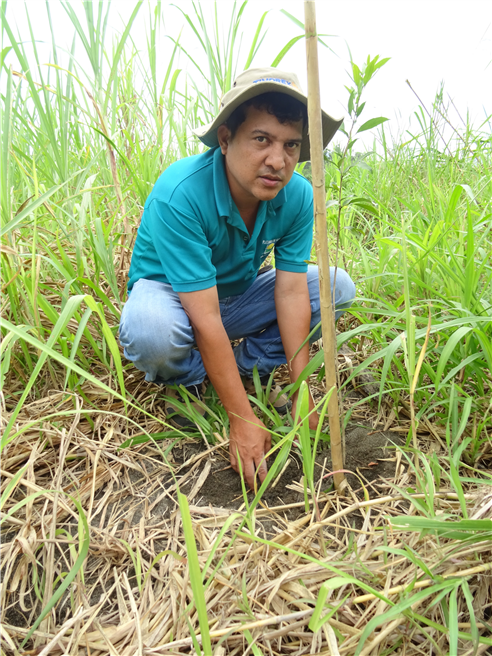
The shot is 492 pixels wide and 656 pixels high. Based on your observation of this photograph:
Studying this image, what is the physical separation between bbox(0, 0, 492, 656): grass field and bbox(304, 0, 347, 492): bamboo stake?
0.31 ft

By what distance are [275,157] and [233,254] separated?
1.34 feet

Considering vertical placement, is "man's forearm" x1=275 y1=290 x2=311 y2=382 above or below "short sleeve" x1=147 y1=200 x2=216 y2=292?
below

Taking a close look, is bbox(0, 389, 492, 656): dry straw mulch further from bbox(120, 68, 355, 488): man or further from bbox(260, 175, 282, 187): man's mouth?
bbox(260, 175, 282, 187): man's mouth

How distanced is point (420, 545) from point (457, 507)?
136 millimetres

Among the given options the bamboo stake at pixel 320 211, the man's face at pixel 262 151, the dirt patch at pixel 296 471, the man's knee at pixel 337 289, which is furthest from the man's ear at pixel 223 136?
the dirt patch at pixel 296 471

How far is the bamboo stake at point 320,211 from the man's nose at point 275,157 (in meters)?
0.44

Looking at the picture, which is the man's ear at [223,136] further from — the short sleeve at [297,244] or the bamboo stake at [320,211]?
the bamboo stake at [320,211]

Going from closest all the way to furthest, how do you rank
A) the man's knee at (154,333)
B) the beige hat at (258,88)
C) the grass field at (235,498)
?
the grass field at (235,498) < the beige hat at (258,88) < the man's knee at (154,333)

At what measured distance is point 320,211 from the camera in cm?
76

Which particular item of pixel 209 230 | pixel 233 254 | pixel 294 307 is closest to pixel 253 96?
pixel 209 230

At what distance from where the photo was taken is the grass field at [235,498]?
2.50ft

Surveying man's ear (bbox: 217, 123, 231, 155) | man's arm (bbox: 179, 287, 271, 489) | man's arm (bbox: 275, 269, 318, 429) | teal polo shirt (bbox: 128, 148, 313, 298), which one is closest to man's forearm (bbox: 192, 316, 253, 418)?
man's arm (bbox: 179, 287, 271, 489)

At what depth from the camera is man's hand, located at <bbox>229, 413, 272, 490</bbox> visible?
1.19 m

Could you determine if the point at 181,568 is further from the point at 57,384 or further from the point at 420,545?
the point at 57,384
